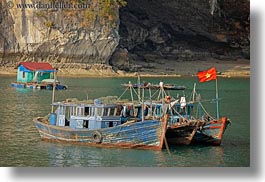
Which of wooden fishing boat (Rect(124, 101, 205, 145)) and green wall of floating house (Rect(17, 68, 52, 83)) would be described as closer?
wooden fishing boat (Rect(124, 101, 205, 145))

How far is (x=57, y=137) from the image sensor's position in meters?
9.21

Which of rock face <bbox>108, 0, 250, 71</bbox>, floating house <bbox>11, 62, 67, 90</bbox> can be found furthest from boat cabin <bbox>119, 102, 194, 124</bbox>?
rock face <bbox>108, 0, 250, 71</bbox>

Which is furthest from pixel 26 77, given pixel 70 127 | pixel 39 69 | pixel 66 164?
pixel 66 164

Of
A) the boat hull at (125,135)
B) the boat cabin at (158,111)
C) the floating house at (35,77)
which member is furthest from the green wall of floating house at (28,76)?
the boat hull at (125,135)

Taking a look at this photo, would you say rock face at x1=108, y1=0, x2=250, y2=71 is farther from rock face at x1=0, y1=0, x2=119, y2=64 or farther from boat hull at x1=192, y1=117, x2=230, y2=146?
boat hull at x1=192, y1=117, x2=230, y2=146

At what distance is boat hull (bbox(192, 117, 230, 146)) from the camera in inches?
370

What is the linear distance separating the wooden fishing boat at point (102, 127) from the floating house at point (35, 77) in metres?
7.03

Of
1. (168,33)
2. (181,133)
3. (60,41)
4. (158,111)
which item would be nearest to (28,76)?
(60,41)

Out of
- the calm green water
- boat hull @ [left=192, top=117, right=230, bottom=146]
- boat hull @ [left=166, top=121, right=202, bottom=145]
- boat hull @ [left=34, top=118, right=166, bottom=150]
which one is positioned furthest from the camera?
boat hull @ [left=192, top=117, right=230, bottom=146]

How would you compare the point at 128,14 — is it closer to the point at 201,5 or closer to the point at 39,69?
the point at 201,5

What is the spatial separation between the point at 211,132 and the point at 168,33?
20.4m

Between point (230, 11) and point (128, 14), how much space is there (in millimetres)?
9844

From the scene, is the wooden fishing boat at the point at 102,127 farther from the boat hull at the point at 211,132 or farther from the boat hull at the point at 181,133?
the boat hull at the point at 211,132

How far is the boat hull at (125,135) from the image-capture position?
28.0 ft
